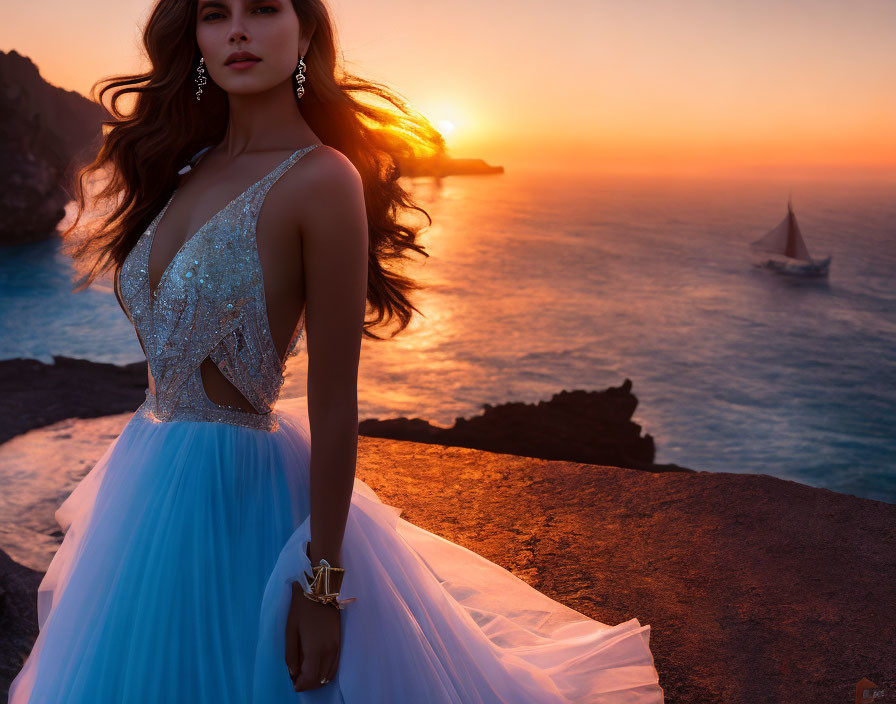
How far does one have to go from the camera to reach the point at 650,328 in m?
18.8

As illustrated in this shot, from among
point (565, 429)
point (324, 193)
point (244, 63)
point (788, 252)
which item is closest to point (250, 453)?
point (324, 193)

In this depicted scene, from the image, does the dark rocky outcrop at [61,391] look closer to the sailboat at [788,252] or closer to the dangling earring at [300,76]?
the dangling earring at [300,76]

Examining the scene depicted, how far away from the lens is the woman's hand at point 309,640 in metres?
1.02

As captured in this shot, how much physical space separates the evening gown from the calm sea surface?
990 cm

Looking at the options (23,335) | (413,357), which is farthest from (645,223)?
(23,335)

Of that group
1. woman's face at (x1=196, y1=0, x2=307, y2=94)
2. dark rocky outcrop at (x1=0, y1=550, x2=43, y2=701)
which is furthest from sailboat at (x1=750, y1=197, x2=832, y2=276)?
woman's face at (x1=196, y1=0, x2=307, y2=94)

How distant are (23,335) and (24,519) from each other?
28.2 feet

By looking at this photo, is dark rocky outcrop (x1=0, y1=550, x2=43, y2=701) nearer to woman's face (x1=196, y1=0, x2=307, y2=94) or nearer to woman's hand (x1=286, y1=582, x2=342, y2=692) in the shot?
woman's hand (x1=286, y1=582, x2=342, y2=692)

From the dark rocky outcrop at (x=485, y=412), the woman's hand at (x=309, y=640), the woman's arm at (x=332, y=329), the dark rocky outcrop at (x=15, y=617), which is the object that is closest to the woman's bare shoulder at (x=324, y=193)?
the woman's arm at (x=332, y=329)

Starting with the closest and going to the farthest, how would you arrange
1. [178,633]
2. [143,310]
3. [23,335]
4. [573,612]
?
[178,633], [143,310], [573,612], [23,335]

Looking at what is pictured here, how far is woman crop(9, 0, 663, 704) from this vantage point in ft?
3.38

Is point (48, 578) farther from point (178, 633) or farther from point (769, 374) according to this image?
point (769, 374)

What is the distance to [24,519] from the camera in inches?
167

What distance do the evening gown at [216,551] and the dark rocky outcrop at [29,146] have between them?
12.0m
